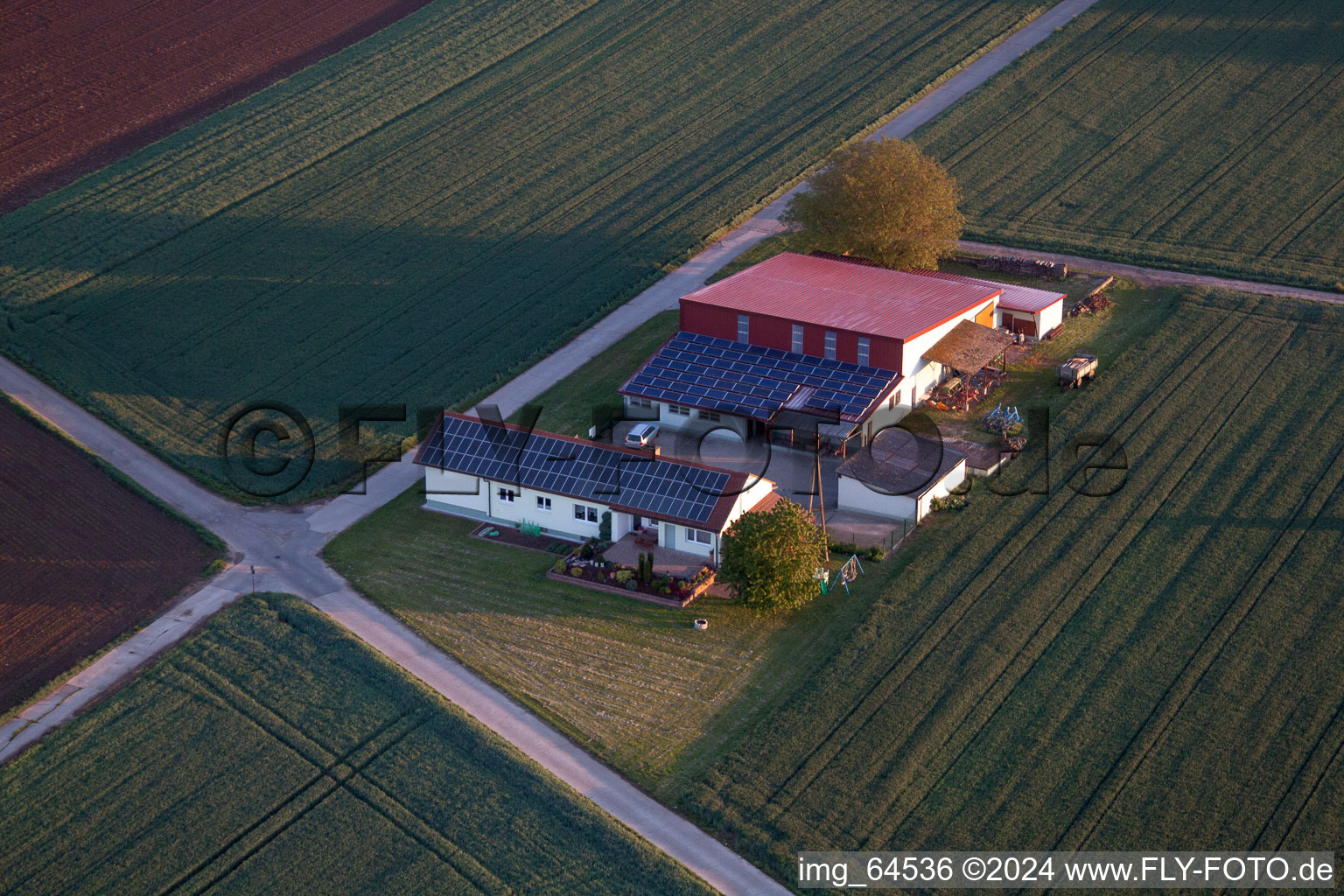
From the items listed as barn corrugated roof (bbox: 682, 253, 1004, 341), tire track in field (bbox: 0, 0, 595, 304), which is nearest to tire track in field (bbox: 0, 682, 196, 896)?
barn corrugated roof (bbox: 682, 253, 1004, 341)

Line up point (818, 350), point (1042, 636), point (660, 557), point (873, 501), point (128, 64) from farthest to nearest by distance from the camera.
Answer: point (128, 64) → point (818, 350) → point (873, 501) → point (660, 557) → point (1042, 636)

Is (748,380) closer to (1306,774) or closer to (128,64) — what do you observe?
(1306,774)

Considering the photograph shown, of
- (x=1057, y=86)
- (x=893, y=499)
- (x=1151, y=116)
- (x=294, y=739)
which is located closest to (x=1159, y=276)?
(x=1151, y=116)

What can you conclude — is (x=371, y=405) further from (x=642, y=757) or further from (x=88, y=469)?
(x=642, y=757)

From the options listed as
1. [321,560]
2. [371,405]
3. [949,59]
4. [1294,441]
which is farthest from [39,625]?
[949,59]

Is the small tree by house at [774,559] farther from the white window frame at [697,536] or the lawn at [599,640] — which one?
the white window frame at [697,536]

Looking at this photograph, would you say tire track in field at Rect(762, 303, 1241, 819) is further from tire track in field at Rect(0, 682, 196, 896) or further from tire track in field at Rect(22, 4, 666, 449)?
tire track in field at Rect(22, 4, 666, 449)
